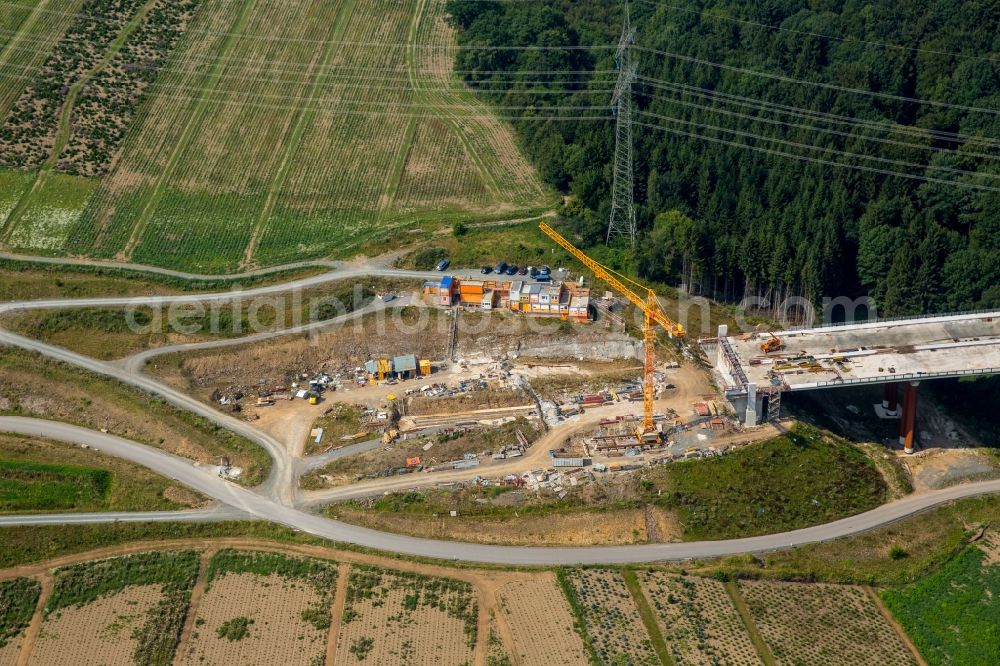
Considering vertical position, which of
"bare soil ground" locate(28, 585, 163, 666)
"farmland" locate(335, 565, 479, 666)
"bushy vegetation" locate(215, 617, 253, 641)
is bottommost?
"bare soil ground" locate(28, 585, 163, 666)

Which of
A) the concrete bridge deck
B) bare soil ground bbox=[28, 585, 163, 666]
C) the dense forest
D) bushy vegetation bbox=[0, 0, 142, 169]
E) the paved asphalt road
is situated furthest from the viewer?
bushy vegetation bbox=[0, 0, 142, 169]

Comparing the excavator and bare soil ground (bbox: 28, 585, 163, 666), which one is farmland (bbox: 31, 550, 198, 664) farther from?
the excavator

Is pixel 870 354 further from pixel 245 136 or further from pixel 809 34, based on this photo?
pixel 245 136

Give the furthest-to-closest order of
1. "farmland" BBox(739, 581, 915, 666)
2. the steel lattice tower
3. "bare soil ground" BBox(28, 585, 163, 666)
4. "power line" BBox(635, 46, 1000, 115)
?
1. "power line" BBox(635, 46, 1000, 115)
2. the steel lattice tower
3. "farmland" BBox(739, 581, 915, 666)
4. "bare soil ground" BBox(28, 585, 163, 666)

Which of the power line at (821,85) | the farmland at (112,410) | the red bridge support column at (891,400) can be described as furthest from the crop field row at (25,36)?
the red bridge support column at (891,400)

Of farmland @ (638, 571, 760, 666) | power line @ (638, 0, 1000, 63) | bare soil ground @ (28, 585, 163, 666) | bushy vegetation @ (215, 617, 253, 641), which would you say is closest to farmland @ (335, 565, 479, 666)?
bushy vegetation @ (215, 617, 253, 641)

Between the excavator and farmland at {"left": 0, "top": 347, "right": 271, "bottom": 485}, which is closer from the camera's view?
farmland at {"left": 0, "top": 347, "right": 271, "bottom": 485}

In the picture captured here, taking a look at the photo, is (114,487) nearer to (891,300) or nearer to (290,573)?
(290,573)
